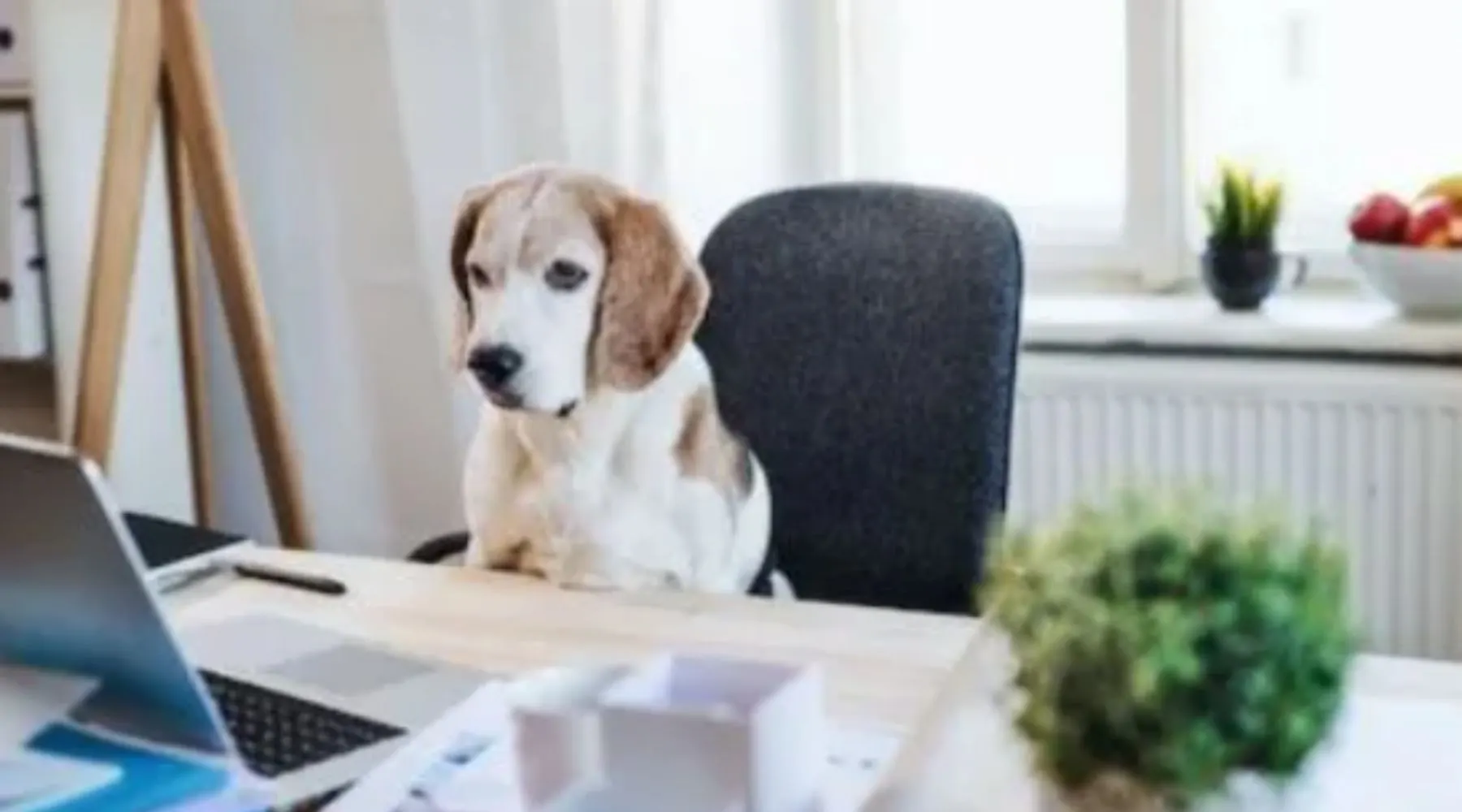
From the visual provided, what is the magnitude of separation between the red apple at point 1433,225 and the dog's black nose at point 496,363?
1.20 metres

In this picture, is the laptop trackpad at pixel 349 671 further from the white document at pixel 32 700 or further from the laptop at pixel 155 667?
the white document at pixel 32 700

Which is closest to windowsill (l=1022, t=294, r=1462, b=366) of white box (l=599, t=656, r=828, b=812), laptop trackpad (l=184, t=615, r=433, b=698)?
laptop trackpad (l=184, t=615, r=433, b=698)

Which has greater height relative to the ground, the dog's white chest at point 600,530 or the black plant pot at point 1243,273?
the black plant pot at point 1243,273

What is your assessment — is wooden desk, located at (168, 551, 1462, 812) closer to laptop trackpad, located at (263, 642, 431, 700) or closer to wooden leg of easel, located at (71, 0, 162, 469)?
laptop trackpad, located at (263, 642, 431, 700)

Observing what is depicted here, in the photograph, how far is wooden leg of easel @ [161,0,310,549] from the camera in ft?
8.68

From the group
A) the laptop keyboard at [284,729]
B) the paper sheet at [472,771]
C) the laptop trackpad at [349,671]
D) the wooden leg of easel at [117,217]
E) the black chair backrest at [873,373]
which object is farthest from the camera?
the wooden leg of easel at [117,217]

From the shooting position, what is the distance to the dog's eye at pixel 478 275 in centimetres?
179

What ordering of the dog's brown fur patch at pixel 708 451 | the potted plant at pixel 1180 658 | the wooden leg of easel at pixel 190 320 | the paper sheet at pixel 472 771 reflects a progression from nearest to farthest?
the potted plant at pixel 1180 658 → the paper sheet at pixel 472 771 → the dog's brown fur patch at pixel 708 451 → the wooden leg of easel at pixel 190 320

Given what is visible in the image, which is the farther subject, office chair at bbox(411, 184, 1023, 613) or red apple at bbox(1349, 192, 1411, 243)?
red apple at bbox(1349, 192, 1411, 243)

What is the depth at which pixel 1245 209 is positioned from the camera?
258 cm

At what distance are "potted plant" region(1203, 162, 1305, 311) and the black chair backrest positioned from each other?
59 centimetres

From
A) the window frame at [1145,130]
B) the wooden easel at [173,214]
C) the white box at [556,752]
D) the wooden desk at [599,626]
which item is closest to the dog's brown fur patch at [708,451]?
the wooden desk at [599,626]

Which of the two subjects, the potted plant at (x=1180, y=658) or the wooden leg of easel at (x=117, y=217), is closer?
the potted plant at (x=1180, y=658)

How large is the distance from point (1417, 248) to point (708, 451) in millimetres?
1010
